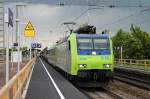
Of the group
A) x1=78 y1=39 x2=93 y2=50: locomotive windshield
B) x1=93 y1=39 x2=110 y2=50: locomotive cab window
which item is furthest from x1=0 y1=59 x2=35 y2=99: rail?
x1=93 y1=39 x2=110 y2=50: locomotive cab window

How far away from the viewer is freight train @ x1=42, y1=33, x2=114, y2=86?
86.3 ft

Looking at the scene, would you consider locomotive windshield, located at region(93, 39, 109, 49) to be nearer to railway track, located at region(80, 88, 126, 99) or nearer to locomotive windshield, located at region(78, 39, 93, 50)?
locomotive windshield, located at region(78, 39, 93, 50)

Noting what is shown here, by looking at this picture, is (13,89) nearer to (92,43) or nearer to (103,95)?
(103,95)

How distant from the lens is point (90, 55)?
27.1 metres

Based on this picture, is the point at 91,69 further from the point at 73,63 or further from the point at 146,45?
the point at 146,45

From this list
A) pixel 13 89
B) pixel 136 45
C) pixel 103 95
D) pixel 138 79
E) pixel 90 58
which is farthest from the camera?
pixel 136 45

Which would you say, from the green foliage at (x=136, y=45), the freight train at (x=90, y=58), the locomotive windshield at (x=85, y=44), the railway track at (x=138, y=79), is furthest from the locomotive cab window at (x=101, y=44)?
the green foliage at (x=136, y=45)

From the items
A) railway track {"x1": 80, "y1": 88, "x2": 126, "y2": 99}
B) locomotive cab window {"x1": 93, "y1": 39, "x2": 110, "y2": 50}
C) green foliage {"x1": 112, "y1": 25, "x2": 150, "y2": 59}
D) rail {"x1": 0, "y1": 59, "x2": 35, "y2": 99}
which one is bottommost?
railway track {"x1": 80, "y1": 88, "x2": 126, "y2": 99}

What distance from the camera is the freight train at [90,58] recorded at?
26.3 metres

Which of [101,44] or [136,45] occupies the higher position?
[136,45]

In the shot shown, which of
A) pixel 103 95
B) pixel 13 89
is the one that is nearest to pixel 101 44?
pixel 103 95

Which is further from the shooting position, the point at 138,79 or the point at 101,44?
the point at 138,79

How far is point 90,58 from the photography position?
26.9 metres

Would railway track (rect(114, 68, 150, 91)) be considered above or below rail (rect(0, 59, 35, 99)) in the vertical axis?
below
